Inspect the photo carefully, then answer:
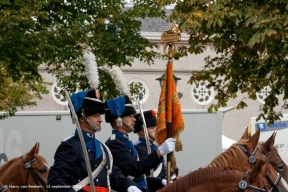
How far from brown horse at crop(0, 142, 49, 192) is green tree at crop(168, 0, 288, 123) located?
4.30 m

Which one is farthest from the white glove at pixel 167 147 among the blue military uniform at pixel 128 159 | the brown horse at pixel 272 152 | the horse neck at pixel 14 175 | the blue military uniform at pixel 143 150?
the horse neck at pixel 14 175

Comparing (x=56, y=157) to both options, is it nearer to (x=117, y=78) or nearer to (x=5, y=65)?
(x=117, y=78)

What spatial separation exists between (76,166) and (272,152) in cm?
357

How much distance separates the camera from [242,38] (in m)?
12.8

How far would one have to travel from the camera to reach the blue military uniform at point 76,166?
618 centimetres

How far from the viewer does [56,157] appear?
6.28 m

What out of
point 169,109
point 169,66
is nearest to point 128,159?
point 169,109

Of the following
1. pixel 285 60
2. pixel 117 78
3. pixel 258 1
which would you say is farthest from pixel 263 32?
pixel 117 78

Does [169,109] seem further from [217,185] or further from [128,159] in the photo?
[217,185]

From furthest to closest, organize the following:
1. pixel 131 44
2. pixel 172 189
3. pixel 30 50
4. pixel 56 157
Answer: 1. pixel 131 44
2. pixel 30 50
3. pixel 56 157
4. pixel 172 189

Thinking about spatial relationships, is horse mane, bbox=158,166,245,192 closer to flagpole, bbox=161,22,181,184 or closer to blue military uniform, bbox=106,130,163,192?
blue military uniform, bbox=106,130,163,192

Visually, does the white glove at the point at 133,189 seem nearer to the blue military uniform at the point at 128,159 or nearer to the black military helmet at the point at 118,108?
the blue military uniform at the point at 128,159

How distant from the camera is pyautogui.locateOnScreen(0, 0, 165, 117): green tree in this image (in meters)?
12.3

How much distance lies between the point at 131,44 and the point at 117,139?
6.69 m
